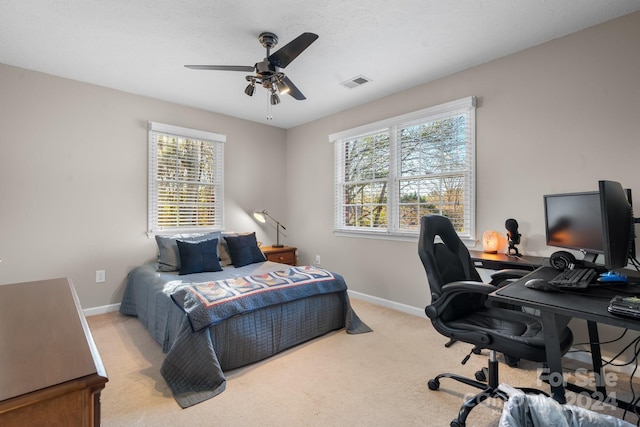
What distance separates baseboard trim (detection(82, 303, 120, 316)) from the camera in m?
3.38

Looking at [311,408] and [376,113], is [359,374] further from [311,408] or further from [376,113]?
[376,113]

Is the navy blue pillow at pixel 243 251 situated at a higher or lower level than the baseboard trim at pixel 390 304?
higher

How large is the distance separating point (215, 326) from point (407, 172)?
8.55 ft

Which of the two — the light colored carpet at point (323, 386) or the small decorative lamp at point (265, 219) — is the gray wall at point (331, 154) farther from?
the light colored carpet at point (323, 386)

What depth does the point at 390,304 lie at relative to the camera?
3.70 metres

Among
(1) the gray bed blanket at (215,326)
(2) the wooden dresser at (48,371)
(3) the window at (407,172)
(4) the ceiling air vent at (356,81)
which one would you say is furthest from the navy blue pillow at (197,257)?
(4) the ceiling air vent at (356,81)

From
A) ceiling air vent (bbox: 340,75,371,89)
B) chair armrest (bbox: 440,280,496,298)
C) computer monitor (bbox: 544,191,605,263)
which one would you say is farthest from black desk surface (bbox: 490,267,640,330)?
ceiling air vent (bbox: 340,75,371,89)

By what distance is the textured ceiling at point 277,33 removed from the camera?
7.02 ft

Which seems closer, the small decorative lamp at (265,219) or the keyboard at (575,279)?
the keyboard at (575,279)

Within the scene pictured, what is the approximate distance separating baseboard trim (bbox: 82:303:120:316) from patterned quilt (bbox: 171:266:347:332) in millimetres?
1635

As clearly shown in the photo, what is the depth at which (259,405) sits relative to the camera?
188 cm

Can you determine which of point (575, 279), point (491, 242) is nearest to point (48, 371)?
point (575, 279)

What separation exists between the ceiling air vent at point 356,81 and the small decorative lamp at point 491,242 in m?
1.99

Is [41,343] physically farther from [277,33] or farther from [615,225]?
[277,33]
